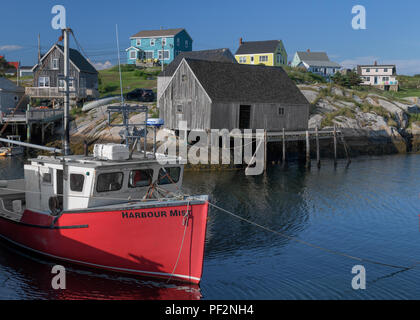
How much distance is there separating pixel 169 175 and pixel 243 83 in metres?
26.4

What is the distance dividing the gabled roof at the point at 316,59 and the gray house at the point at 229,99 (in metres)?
61.9

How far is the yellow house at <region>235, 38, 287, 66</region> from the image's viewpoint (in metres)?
88.0

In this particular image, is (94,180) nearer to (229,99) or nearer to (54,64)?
(229,99)

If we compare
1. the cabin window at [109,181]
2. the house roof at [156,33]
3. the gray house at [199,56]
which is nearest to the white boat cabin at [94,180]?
the cabin window at [109,181]

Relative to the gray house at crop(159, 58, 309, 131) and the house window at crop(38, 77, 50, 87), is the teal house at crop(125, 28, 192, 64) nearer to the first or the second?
the house window at crop(38, 77, 50, 87)

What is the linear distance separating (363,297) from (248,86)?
29660mm

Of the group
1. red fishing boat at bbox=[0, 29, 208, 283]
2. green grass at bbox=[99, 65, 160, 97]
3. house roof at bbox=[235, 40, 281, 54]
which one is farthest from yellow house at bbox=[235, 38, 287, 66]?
red fishing boat at bbox=[0, 29, 208, 283]

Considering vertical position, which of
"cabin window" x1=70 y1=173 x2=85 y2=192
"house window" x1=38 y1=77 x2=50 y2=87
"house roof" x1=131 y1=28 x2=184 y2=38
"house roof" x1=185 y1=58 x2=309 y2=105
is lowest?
"cabin window" x1=70 y1=173 x2=85 y2=192

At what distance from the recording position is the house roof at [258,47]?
8844cm

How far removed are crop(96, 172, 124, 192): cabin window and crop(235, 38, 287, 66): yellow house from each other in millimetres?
75784

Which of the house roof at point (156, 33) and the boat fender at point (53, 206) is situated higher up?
the house roof at point (156, 33)

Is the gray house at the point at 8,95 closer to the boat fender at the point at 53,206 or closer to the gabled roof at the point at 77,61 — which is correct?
the gabled roof at the point at 77,61

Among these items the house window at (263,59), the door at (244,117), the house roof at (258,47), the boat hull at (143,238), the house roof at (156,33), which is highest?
the house roof at (156,33)

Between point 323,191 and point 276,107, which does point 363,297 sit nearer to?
point 323,191
